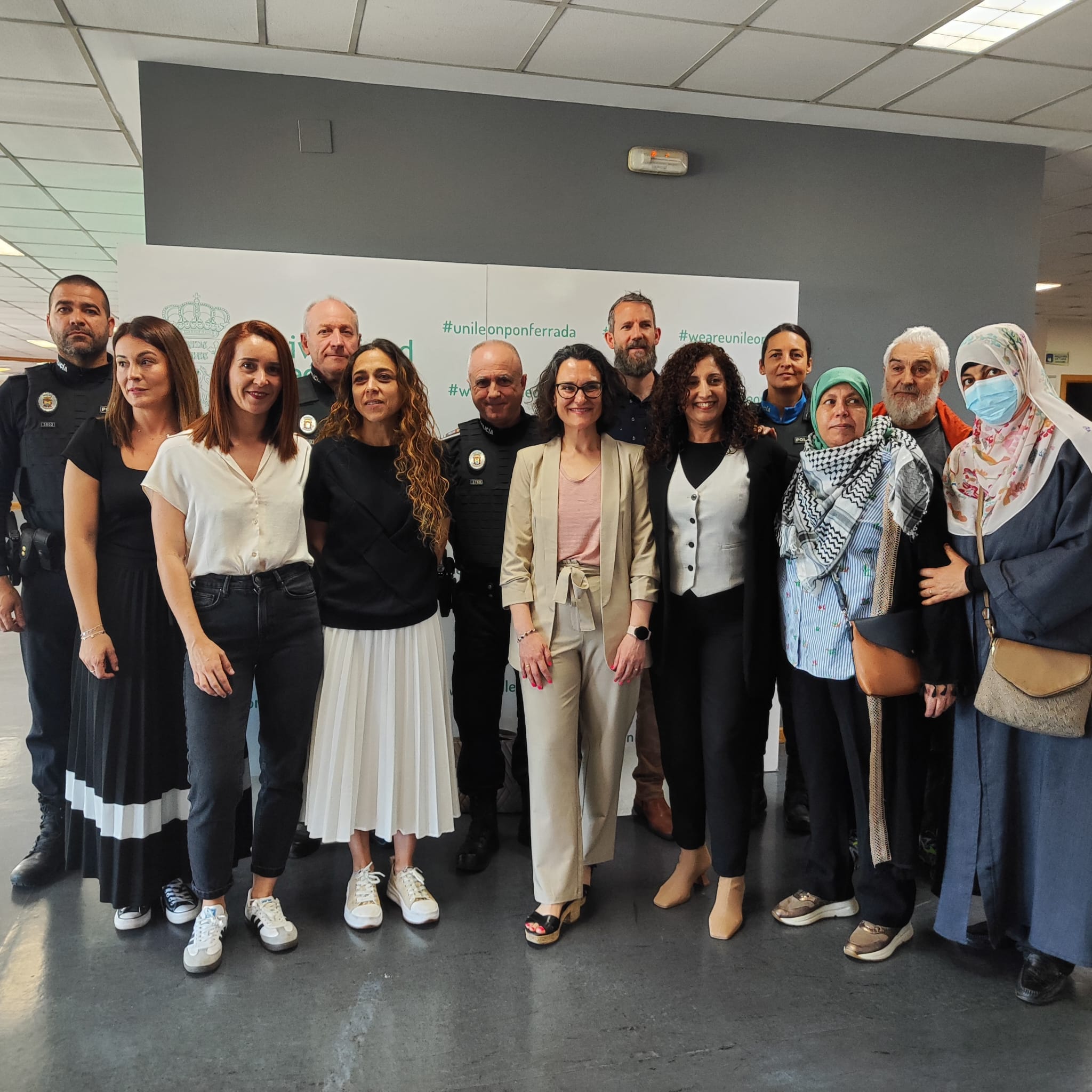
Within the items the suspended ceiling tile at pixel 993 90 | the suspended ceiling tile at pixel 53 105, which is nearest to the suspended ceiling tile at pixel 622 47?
the suspended ceiling tile at pixel 993 90

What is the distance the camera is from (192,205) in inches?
151

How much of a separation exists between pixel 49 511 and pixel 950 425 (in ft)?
10.7

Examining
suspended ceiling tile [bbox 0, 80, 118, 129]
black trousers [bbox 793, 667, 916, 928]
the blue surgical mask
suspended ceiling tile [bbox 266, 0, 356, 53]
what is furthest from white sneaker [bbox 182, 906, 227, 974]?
suspended ceiling tile [bbox 0, 80, 118, 129]

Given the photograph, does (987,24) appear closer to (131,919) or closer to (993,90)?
(993,90)

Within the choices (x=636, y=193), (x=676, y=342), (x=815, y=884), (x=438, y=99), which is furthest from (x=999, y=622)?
(x=438, y=99)

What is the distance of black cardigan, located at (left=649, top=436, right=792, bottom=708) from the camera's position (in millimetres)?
2428

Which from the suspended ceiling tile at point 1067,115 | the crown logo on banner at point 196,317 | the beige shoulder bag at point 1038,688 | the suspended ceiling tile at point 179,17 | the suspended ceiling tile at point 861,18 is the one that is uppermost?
the suspended ceiling tile at point 1067,115

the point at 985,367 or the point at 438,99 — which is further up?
the point at 438,99

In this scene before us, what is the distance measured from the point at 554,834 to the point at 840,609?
1084 millimetres

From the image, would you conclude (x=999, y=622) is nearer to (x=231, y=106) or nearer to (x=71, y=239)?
(x=231, y=106)

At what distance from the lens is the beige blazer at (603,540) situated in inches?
97.8

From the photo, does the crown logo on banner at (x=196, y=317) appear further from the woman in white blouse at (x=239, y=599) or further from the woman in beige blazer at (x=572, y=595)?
the woman in beige blazer at (x=572, y=595)

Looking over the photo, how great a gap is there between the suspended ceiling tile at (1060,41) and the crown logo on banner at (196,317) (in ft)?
12.0

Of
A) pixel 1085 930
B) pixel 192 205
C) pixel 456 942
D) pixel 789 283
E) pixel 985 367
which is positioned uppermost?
pixel 192 205
